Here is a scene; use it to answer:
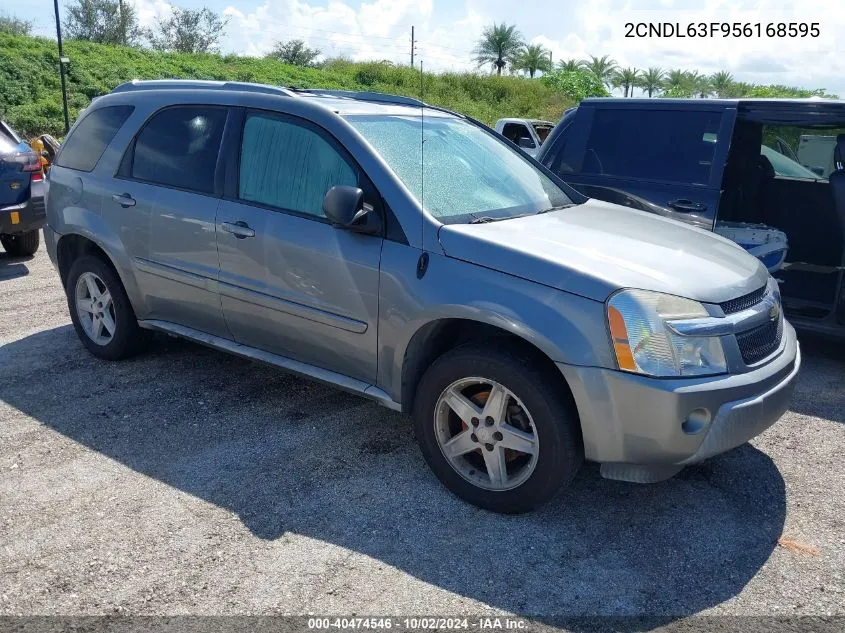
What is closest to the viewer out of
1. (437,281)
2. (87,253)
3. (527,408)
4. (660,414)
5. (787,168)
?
(660,414)

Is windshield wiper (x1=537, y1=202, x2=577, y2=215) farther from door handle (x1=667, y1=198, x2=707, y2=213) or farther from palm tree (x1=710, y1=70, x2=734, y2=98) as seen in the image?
palm tree (x1=710, y1=70, x2=734, y2=98)

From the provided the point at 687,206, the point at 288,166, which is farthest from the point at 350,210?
the point at 687,206

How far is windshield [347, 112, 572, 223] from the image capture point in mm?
3807

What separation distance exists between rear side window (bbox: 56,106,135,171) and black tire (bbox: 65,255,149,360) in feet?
2.10

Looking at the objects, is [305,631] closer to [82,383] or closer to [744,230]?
[82,383]

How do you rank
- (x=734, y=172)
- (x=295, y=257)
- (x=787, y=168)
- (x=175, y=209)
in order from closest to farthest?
(x=295, y=257), (x=175, y=209), (x=734, y=172), (x=787, y=168)

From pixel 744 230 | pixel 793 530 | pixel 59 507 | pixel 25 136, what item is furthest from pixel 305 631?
pixel 25 136

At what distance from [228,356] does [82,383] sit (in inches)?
37.3

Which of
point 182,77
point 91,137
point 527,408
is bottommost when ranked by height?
point 527,408

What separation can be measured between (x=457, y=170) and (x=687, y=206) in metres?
2.36

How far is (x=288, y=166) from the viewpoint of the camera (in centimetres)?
411

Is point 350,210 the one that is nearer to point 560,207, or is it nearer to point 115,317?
point 560,207

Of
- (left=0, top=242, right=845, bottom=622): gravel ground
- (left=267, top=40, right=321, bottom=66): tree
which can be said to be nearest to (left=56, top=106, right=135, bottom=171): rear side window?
(left=0, top=242, right=845, bottom=622): gravel ground

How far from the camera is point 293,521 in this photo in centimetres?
338
